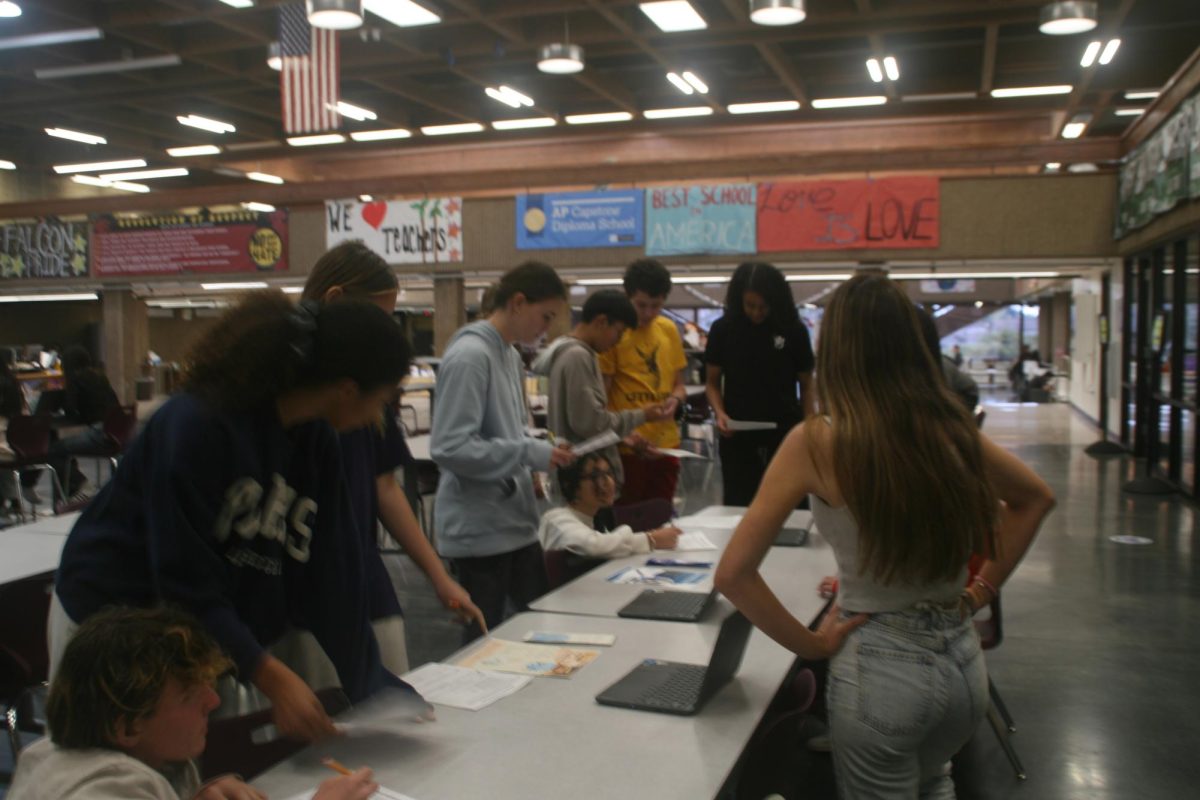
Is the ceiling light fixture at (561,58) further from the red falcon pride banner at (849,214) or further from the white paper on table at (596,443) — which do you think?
the white paper on table at (596,443)

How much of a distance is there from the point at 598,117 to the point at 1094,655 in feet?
39.3

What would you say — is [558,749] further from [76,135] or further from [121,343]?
[76,135]

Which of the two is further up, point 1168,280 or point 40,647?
point 1168,280

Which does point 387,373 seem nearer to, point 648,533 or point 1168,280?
point 648,533

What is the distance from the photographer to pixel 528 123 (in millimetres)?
15555

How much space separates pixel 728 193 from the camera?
10664 mm

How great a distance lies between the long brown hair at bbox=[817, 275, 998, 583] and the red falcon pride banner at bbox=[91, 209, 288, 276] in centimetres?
1132

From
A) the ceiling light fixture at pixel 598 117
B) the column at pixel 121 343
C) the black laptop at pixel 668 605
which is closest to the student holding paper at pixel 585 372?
the black laptop at pixel 668 605

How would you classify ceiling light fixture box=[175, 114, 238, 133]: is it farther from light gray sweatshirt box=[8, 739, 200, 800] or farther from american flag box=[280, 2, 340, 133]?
light gray sweatshirt box=[8, 739, 200, 800]

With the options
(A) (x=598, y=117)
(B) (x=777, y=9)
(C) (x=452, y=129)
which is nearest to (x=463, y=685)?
(B) (x=777, y=9)

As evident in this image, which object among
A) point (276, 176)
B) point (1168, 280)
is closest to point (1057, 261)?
point (1168, 280)

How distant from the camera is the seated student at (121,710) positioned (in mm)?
1395

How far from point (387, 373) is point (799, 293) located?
20.0 metres

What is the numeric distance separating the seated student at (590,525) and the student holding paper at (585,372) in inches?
5.7
